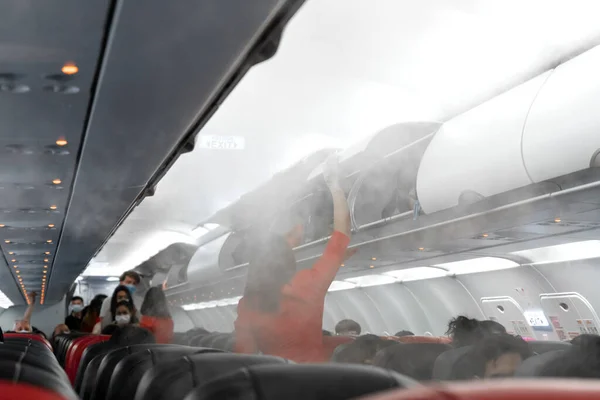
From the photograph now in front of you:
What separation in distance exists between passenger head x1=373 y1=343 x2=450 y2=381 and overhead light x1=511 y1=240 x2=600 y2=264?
163 inches

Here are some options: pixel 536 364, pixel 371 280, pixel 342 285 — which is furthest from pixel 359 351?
pixel 342 285

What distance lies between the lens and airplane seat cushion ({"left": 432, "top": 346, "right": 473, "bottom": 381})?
4.47 m

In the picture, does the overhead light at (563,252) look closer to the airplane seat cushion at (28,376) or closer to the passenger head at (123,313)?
the passenger head at (123,313)

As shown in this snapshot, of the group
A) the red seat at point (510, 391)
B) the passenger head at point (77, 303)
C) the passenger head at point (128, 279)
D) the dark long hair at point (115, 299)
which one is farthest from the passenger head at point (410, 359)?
the passenger head at point (77, 303)

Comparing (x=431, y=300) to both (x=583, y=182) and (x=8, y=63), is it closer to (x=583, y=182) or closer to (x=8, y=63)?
(x=583, y=182)


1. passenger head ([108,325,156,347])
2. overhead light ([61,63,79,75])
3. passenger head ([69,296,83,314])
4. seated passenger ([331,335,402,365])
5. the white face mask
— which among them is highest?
overhead light ([61,63,79,75])

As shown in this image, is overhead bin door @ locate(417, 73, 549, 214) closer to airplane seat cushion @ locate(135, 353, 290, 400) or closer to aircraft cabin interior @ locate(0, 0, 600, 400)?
aircraft cabin interior @ locate(0, 0, 600, 400)

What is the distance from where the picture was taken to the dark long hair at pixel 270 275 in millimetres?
4684

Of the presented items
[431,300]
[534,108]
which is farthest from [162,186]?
[534,108]

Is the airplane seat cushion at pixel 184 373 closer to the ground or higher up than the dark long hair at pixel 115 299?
closer to the ground

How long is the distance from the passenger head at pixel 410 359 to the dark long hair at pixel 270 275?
2.65 feet

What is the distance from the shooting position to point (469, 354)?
4449 millimetres

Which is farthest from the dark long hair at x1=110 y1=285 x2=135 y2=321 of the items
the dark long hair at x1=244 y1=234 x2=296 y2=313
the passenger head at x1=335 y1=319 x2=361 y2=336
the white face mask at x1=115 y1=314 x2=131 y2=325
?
the dark long hair at x1=244 y1=234 x2=296 y2=313

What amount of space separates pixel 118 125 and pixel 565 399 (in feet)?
15.6
